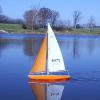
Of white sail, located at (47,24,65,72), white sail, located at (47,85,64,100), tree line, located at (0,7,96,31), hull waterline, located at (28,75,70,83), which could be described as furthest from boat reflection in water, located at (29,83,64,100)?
tree line, located at (0,7,96,31)

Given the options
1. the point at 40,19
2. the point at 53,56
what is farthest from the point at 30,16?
the point at 53,56

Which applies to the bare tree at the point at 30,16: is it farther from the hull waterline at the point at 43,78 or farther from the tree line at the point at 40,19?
the hull waterline at the point at 43,78

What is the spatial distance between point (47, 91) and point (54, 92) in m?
0.37

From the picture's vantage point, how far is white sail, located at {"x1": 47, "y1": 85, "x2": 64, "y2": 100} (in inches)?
619

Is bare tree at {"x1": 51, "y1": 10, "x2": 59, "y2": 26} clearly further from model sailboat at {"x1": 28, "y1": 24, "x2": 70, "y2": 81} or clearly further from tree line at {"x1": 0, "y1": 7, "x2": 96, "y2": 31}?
model sailboat at {"x1": 28, "y1": 24, "x2": 70, "y2": 81}

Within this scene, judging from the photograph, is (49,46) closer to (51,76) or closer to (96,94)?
(51,76)

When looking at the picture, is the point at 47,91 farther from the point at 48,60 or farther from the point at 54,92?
the point at 48,60

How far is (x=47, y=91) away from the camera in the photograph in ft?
55.3

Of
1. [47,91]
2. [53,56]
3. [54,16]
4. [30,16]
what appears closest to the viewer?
[47,91]

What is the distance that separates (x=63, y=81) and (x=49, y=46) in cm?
197

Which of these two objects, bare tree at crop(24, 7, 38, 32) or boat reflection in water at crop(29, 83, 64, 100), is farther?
bare tree at crop(24, 7, 38, 32)

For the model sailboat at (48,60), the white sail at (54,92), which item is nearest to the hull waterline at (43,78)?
the model sailboat at (48,60)

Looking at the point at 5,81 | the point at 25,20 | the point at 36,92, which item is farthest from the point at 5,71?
the point at 25,20

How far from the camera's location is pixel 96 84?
18641mm
